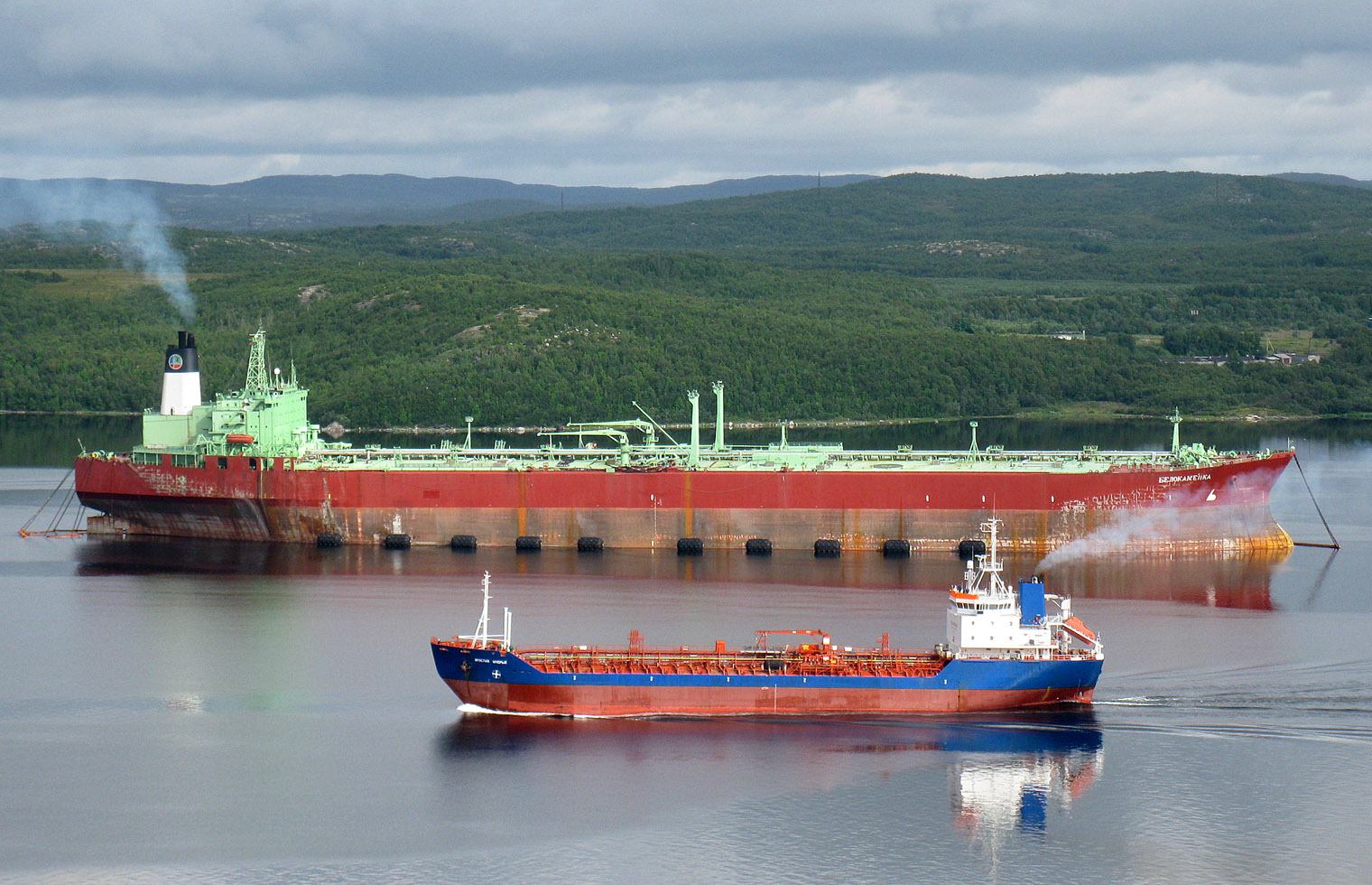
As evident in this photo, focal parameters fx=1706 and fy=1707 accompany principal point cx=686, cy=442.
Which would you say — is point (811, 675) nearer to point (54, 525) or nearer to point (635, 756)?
point (635, 756)

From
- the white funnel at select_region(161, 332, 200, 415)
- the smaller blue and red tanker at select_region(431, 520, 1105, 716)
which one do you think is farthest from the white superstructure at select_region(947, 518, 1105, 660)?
the white funnel at select_region(161, 332, 200, 415)

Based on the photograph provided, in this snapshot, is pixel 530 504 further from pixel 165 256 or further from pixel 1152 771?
pixel 165 256

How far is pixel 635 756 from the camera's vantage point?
88.6ft

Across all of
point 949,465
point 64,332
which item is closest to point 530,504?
point 949,465

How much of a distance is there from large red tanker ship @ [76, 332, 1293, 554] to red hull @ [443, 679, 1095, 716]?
50.1ft

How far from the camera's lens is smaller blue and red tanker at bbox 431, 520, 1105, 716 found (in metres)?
28.8

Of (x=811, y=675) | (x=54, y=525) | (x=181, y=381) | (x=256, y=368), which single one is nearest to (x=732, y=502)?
(x=256, y=368)

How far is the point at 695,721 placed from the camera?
94.2 ft

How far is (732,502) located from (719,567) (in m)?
3.24

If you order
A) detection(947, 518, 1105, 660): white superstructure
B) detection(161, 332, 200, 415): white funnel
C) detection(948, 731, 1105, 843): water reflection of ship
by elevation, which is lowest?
detection(948, 731, 1105, 843): water reflection of ship

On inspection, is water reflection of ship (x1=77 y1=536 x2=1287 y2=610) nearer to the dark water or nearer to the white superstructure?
the dark water

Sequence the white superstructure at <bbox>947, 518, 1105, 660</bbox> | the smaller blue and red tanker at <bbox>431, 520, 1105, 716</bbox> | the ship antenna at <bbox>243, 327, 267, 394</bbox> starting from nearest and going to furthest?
the smaller blue and red tanker at <bbox>431, 520, 1105, 716</bbox> < the white superstructure at <bbox>947, 518, 1105, 660</bbox> < the ship antenna at <bbox>243, 327, 267, 394</bbox>

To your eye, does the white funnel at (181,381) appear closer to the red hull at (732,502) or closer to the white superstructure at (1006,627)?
the red hull at (732,502)

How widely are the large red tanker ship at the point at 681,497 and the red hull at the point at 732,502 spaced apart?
0.11 ft
